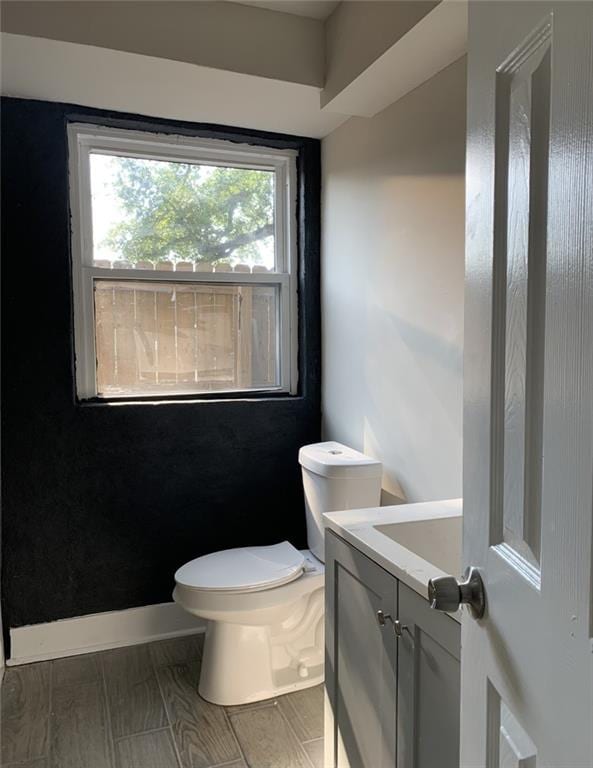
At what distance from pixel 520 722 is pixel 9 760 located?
177 centimetres

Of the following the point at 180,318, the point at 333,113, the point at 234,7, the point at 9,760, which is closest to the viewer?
the point at 9,760

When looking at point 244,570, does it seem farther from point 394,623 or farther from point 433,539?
point 394,623

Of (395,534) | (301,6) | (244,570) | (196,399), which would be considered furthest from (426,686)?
(301,6)

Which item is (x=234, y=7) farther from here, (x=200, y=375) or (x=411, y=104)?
(x=200, y=375)

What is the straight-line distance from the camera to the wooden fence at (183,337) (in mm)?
2398

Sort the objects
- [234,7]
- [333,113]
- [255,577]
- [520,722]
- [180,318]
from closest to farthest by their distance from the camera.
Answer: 1. [520,722]
2. [234,7]
3. [255,577]
4. [333,113]
5. [180,318]

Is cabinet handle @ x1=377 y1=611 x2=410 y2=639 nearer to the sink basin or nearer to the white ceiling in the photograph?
the sink basin

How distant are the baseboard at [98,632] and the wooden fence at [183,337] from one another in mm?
944

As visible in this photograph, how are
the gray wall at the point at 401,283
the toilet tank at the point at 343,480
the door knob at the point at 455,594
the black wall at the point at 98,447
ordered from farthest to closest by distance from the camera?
1. the black wall at the point at 98,447
2. the toilet tank at the point at 343,480
3. the gray wall at the point at 401,283
4. the door knob at the point at 455,594

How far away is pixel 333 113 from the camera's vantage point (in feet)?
7.29

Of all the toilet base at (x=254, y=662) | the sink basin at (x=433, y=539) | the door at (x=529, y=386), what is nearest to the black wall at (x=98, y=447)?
Result: the toilet base at (x=254, y=662)

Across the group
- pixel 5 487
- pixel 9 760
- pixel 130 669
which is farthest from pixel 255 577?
pixel 5 487

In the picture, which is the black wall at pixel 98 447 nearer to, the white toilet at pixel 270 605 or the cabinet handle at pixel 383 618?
the white toilet at pixel 270 605

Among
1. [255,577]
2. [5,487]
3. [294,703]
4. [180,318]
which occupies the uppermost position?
[180,318]
